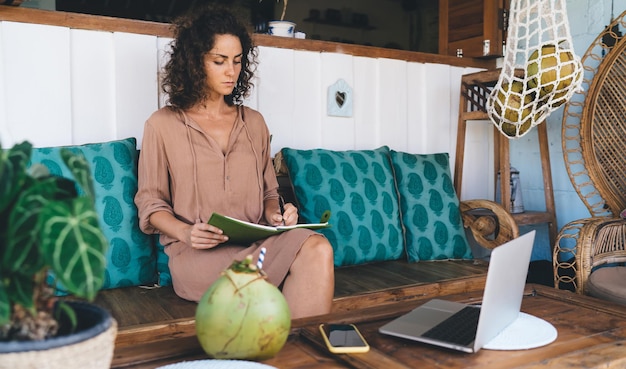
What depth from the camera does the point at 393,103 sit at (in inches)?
112

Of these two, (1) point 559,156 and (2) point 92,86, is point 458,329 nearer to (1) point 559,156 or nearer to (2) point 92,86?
(2) point 92,86

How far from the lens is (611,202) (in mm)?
2430

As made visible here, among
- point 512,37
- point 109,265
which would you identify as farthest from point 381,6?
point 109,265

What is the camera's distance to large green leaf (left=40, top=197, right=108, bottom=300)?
539 millimetres

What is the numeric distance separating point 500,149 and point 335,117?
0.83 m

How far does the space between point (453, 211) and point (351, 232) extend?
53 centimetres

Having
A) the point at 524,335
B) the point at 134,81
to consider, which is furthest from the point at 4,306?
the point at 134,81

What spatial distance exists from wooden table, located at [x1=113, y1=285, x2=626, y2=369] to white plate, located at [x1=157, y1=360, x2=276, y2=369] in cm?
→ 6

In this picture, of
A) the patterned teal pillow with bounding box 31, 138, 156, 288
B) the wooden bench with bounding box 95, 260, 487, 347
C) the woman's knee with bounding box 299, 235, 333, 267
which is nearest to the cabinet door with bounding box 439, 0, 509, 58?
the wooden bench with bounding box 95, 260, 487, 347

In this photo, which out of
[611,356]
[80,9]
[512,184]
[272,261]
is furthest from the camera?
[80,9]

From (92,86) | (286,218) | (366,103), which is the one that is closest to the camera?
(286,218)

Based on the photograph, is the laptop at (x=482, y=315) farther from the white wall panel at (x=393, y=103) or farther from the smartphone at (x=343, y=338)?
the white wall panel at (x=393, y=103)

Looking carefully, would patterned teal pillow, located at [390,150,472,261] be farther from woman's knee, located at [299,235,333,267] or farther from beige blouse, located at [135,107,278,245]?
woman's knee, located at [299,235,333,267]

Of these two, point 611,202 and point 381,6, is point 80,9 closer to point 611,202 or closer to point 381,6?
point 381,6
